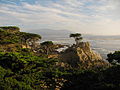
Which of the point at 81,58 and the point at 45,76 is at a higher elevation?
the point at 45,76

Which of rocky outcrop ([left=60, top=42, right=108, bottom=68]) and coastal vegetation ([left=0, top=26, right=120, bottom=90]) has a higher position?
coastal vegetation ([left=0, top=26, right=120, bottom=90])

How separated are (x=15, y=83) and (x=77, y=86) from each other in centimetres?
708

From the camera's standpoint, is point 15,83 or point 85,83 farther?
point 85,83

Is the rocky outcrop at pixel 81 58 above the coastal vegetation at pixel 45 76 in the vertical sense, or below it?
below

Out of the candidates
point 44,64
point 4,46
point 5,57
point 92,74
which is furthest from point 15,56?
point 4,46

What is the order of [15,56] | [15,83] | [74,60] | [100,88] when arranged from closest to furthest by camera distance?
1. [15,83]
2. [100,88]
3. [15,56]
4. [74,60]

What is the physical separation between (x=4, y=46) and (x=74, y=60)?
20065 millimetres

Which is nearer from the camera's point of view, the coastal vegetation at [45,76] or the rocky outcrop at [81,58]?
the coastal vegetation at [45,76]

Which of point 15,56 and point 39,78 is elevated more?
point 15,56

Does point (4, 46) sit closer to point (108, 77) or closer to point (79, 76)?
point (79, 76)

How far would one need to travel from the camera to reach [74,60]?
4388cm

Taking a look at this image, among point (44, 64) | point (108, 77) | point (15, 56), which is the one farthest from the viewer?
point (44, 64)

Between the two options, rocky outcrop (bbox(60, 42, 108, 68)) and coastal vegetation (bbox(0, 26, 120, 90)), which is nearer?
coastal vegetation (bbox(0, 26, 120, 90))

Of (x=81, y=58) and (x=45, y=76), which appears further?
(x=81, y=58)
